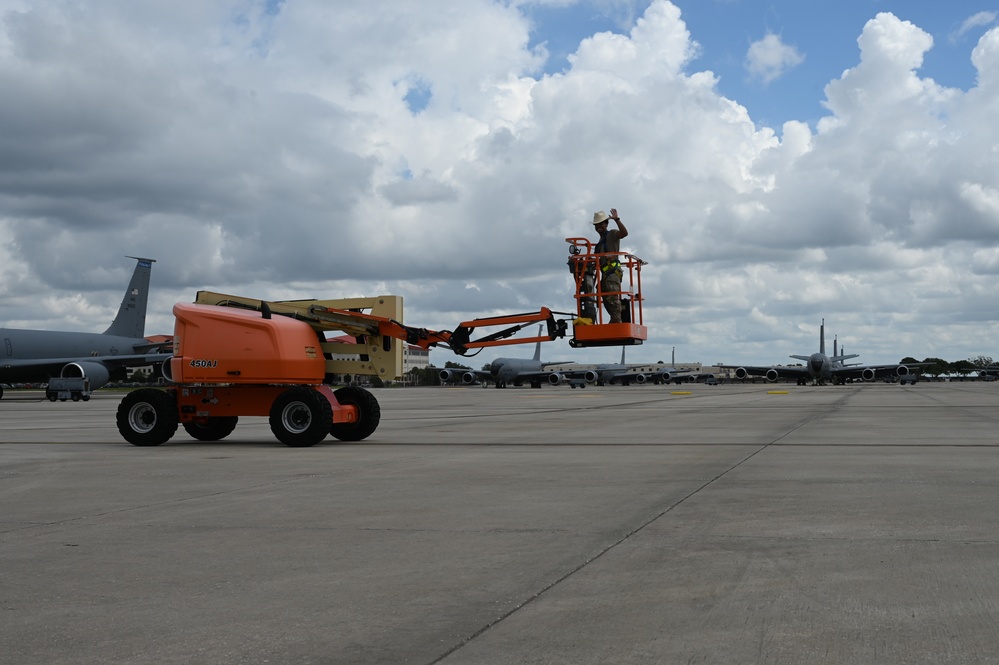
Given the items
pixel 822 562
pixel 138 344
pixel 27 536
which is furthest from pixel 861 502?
pixel 138 344

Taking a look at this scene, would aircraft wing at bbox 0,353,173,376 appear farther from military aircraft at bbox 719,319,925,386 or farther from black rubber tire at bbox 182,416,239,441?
military aircraft at bbox 719,319,925,386

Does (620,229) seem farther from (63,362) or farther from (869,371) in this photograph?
(869,371)

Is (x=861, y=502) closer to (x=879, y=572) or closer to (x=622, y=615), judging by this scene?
(x=879, y=572)

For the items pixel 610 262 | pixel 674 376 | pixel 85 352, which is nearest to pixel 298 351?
pixel 610 262

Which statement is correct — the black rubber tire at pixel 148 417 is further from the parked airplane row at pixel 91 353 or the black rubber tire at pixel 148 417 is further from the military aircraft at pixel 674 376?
the military aircraft at pixel 674 376

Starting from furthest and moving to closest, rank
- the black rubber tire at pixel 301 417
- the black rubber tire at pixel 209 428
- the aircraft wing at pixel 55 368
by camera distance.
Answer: the aircraft wing at pixel 55 368
the black rubber tire at pixel 209 428
the black rubber tire at pixel 301 417

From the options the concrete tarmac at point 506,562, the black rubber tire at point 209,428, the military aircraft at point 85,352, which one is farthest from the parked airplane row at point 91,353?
the concrete tarmac at point 506,562

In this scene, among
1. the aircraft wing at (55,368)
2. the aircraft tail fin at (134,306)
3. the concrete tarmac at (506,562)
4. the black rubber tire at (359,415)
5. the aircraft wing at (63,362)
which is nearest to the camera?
→ the concrete tarmac at (506,562)

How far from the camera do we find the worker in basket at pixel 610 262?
17.2m

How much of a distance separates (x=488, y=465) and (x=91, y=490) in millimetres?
4909

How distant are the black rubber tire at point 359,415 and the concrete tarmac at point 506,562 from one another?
511cm

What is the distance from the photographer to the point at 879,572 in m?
5.69

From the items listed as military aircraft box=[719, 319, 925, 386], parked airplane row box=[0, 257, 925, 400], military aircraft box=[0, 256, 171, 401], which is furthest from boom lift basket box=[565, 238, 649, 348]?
military aircraft box=[719, 319, 925, 386]

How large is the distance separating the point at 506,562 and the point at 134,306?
6360cm
